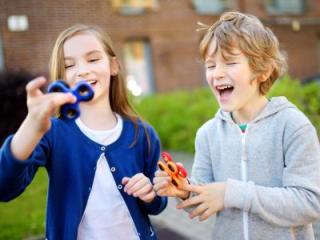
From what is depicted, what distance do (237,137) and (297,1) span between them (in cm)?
1611

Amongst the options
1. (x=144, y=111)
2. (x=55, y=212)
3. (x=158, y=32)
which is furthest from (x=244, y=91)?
(x=158, y=32)

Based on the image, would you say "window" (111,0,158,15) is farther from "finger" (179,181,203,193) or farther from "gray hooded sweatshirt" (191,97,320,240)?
"finger" (179,181,203,193)

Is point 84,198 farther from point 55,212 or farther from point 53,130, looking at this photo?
point 53,130

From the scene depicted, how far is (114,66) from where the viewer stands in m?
2.05

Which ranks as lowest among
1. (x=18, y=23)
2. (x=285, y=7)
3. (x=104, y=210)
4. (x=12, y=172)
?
(x=285, y=7)

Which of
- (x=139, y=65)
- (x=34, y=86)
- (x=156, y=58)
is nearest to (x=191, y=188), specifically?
(x=34, y=86)

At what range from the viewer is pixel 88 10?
1172 centimetres

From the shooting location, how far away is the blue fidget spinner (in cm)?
131

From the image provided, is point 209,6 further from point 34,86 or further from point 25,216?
point 34,86

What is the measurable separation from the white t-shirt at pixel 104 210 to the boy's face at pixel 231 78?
52 cm

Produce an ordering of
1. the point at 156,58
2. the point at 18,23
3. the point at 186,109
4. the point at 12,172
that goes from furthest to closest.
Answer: the point at 156,58
the point at 18,23
the point at 186,109
the point at 12,172

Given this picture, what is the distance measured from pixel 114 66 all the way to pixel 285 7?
603 inches

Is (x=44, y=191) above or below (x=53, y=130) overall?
below

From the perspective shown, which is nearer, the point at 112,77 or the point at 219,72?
the point at 219,72
